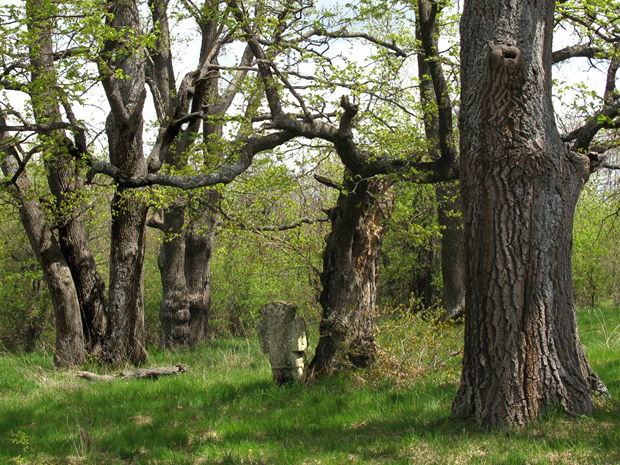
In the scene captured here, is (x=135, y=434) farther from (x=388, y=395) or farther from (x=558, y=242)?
(x=558, y=242)

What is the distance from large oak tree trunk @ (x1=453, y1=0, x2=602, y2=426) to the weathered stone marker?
3.50 metres

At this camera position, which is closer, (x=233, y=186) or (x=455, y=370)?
(x=455, y=370)

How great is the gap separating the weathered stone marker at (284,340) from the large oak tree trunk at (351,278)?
0.35 m

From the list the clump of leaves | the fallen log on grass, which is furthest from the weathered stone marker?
the fallen log on grass

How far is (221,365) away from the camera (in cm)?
1119

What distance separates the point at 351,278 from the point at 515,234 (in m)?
3.94

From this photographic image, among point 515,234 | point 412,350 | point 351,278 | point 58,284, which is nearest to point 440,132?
point 351,278

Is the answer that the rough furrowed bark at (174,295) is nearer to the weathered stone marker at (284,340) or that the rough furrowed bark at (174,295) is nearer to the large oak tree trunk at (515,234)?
the weathered stone marker at (284,340)

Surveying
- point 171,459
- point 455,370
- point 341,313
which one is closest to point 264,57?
point 341,313

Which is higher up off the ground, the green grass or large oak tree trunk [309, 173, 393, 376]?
large oak tree trunk [309, 173, 393, 376]

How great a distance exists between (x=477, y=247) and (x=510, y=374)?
4.02 ft

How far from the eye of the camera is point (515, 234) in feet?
17.8

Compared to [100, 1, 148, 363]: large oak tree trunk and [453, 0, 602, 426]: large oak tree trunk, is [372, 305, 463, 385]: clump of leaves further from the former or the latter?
[100, 1, 148, 363]: large oak tree trunk

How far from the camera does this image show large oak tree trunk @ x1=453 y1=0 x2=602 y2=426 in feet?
17.4
